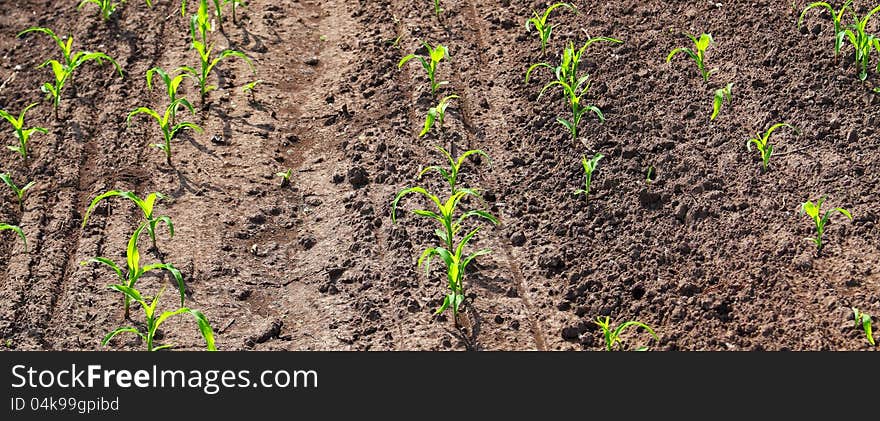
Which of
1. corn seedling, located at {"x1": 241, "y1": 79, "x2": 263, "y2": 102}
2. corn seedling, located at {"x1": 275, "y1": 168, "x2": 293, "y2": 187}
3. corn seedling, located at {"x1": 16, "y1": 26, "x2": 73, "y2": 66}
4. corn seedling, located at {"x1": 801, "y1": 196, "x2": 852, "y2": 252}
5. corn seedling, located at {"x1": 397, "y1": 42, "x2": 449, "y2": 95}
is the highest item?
corn seedling, located at {"x1": 16, "y1": 26, "x2": 73, "y2": 66}

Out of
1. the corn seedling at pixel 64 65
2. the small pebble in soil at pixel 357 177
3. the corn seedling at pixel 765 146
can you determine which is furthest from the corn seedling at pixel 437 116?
the corn seedling at pixel 64 65

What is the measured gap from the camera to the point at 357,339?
4621 mm

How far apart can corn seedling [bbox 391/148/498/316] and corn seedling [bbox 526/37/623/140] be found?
1.72ft

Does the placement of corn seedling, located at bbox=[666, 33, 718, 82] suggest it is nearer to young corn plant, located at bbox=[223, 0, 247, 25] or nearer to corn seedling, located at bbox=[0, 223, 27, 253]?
young corn plant, located at bbox=[223, 0, 247, 25]

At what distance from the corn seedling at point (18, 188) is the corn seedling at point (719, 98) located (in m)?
3.41

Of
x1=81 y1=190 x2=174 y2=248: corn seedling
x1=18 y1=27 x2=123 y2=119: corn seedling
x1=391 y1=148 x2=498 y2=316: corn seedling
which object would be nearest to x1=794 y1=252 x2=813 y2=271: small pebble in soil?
x1=391 y1=148 x2=498 y2=316: corn seedling

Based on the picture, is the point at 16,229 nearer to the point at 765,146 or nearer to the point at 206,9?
the point at 206,9

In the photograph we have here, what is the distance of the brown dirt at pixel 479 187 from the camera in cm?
465

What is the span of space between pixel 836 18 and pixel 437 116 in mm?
2169

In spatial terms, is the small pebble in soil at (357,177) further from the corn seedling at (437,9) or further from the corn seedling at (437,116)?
the corn seedling at (437,9)

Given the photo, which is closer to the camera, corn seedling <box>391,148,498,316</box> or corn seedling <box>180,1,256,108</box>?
corn seedling <box>391,148,498,316</box>

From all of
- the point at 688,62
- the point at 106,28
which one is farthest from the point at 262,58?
the point at 688,62

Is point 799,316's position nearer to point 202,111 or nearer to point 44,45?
point 202,111

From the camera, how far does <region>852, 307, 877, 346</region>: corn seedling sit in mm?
4207
